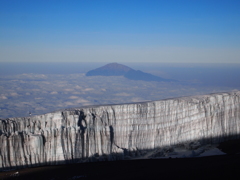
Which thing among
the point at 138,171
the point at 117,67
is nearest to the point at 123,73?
the point at 117,67

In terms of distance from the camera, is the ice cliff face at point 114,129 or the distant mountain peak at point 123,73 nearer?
the ice cliff face at point 114,129

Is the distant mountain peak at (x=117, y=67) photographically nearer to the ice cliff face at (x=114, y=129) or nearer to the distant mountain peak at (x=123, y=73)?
the distant mountain peak at (x=123, y=73)

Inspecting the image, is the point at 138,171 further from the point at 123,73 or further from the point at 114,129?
the point at 123,73

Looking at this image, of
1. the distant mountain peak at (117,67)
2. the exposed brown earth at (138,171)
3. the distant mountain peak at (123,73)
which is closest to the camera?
the exposed brown earth at (138,171)

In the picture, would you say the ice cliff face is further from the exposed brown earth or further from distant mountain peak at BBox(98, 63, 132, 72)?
distant mountain peak at BBox(98, 63, 132, 72)

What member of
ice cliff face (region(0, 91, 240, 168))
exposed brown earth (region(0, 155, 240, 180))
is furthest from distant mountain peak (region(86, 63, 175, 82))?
exposed brown earth (region(0, 155, 240, 180))

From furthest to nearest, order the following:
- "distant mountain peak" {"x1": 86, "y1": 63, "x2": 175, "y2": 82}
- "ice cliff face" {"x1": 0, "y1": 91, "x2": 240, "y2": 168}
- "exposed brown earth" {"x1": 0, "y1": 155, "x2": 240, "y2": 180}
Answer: "distant mountain peak" {"x1": 86, "y1": 63, "x2": 175, "y2": 82} < "ice cliff face" {"x1": 0, "y1": 91, "x2": 240, "y2": 168} < "exposed brown earth" {"x1": 0, "y1": 155, "x2": 240, "y2": 180}

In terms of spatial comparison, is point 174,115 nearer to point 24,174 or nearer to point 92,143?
point 92,143

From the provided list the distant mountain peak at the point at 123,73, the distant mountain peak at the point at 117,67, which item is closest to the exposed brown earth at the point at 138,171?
the distant mountain peak at the point at 123,73
